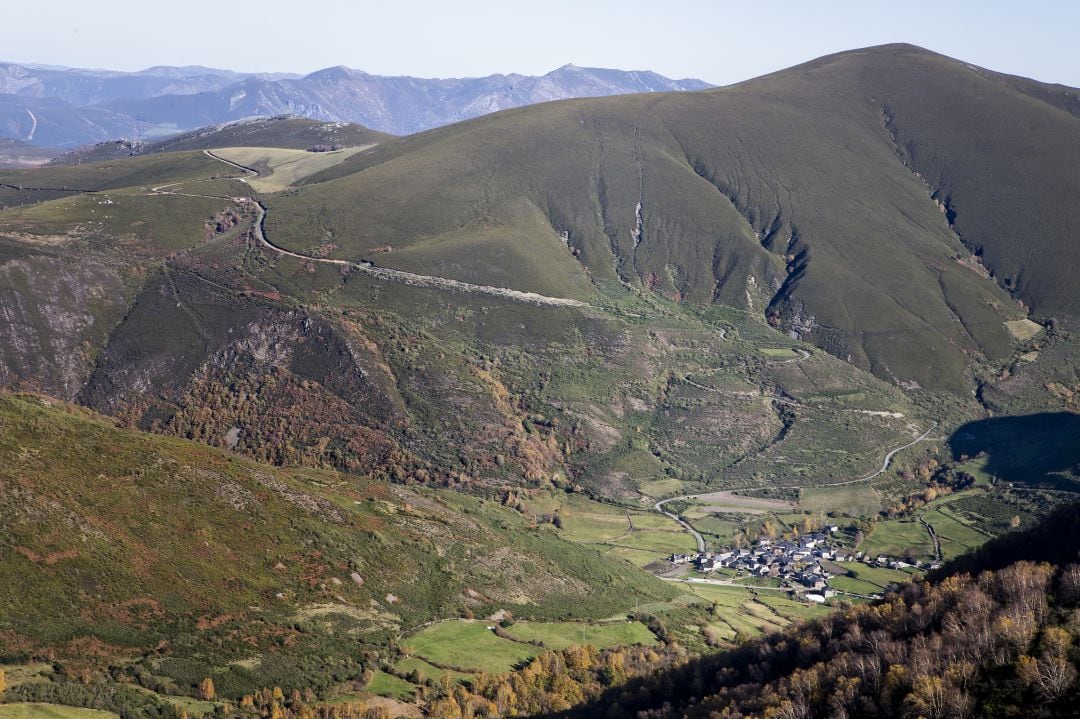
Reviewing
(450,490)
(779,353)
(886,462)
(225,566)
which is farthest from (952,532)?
(225,566)

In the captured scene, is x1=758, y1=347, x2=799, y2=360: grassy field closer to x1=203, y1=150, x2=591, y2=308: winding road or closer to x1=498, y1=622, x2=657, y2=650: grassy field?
x1=203, y1=150, x2=591, y2=308: winding road

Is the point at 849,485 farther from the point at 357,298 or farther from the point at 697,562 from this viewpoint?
the point at 357,298

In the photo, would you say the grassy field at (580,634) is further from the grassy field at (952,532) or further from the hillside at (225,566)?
the grassy field at (952,532)

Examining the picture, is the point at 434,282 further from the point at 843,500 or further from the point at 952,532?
the point at 952,532

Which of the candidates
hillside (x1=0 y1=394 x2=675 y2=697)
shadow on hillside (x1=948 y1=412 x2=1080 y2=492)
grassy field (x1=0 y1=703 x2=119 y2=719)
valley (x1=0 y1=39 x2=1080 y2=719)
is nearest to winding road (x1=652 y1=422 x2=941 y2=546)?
valley (x1=0 y1=39 x2=1080 y2=719)

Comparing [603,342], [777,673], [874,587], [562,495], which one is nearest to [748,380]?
[603,342]
